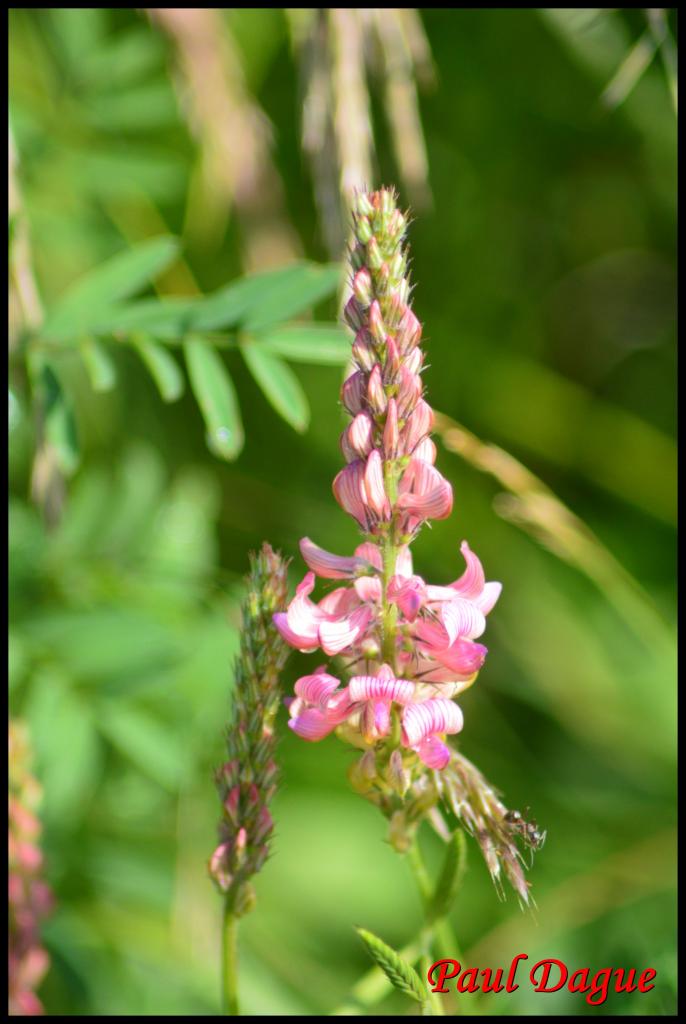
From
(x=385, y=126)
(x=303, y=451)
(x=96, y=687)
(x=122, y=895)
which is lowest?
(x=122, y=895)

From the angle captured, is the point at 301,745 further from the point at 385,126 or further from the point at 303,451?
the point at 385,126

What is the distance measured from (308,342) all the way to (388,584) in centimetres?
84

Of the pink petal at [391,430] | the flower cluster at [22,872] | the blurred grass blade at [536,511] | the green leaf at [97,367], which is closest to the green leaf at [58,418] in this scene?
the green leaf at [97,367]

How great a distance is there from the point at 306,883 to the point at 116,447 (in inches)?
55.0

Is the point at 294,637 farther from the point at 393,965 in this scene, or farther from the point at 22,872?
the point at 22,872

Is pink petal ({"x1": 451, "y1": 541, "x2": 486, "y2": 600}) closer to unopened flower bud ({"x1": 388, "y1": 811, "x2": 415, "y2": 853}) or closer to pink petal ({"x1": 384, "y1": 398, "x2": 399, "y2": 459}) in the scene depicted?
pink petal ({"x1": 384, "y1": 398, "x2": 399, "y2": 459})

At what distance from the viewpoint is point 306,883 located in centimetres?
301

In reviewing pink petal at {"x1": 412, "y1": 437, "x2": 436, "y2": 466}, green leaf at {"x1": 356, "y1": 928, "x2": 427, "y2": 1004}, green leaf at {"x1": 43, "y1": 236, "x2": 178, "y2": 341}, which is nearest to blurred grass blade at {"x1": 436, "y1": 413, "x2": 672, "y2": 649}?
green leaf at {"x1": 43, "y1": 236, "x2": 178, "y2": 341}

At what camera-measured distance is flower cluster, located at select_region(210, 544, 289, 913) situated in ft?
3.63

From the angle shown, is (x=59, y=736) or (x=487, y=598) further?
(x=59, y=736)

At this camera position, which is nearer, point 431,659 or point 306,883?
point 431,659

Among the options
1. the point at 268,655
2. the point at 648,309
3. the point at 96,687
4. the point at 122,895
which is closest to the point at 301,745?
the point at 122,895

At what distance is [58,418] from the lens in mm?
1764
